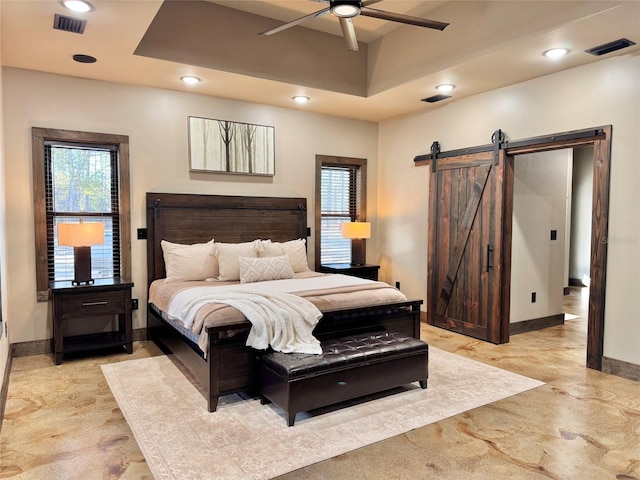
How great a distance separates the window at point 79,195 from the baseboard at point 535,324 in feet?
14.4

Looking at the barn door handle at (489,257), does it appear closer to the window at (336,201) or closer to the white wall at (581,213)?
the window at (336,201)

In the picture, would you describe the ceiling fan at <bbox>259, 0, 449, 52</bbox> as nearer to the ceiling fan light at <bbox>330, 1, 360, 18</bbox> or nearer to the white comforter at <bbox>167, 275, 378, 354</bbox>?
the ceiling fan light at <bbox>330, 1, 360, 18</bbox>

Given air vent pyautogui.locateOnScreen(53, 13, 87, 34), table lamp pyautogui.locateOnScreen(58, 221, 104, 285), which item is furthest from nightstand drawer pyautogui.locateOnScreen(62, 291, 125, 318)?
air vent pyautogui.locateOnScreen(53, 13, 87, 34)

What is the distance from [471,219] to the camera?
5.04 m

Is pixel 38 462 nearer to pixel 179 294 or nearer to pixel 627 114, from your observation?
pixel 179 294

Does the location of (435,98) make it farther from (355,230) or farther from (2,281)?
(2,281)

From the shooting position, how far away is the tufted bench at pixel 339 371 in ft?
9.29

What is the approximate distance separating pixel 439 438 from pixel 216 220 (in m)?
3.41

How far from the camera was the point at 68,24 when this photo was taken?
324cm

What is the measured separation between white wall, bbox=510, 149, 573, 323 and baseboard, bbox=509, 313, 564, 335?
0.05 meters

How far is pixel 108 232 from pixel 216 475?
320 centimetres

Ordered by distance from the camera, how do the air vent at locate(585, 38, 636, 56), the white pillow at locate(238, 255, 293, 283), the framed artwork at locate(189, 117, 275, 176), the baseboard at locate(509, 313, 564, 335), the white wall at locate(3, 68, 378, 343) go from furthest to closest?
the baseboard at locate(509, 313, 564, 335)
the framed artwork at locate(189, 117, 275, 176)
the white pillow at locate(238, 255, 293, 283)
the white wall at locate(3, 68, 378, 343)
the air vent at locate(585, 38, 636, 56)

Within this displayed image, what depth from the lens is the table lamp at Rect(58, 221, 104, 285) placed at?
160 inches

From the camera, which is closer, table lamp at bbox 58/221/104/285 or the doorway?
the doorway
